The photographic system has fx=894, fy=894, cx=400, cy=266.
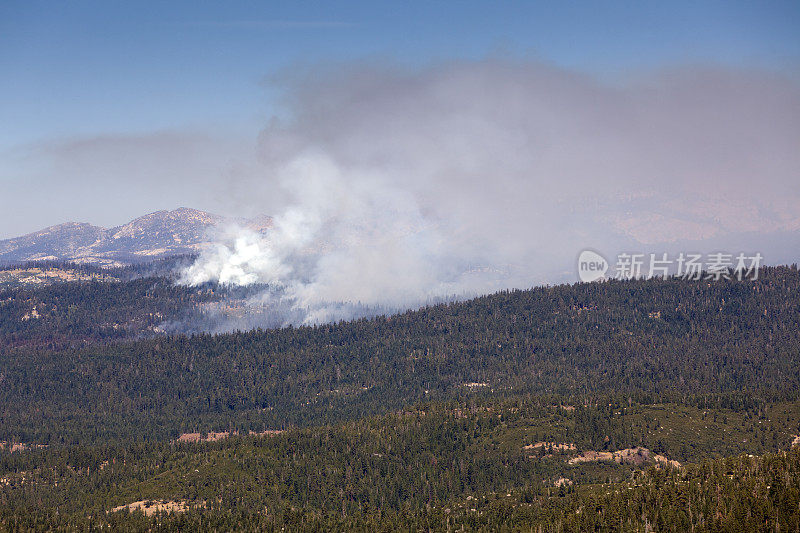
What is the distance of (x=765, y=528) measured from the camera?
192625 mm

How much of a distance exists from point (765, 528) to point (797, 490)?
1329cm

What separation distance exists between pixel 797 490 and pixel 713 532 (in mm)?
20748

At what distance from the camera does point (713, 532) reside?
200 meters

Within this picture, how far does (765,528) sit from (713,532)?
38.4 feet

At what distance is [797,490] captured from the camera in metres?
199
